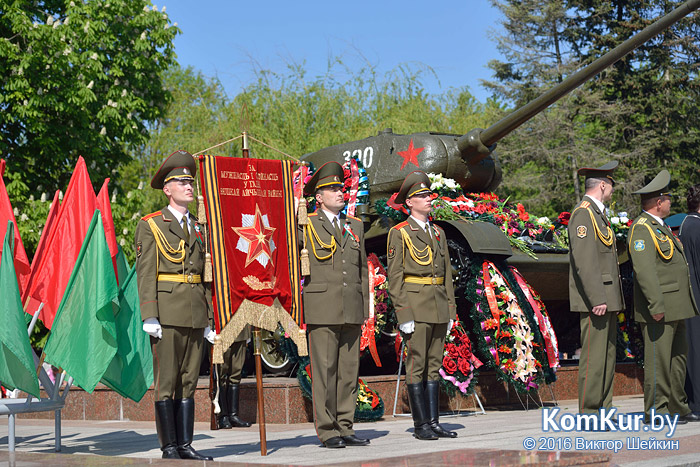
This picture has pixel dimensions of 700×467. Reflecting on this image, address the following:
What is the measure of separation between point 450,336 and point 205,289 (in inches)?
138

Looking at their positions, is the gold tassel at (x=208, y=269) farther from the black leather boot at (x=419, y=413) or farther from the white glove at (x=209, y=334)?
the black leather boot at (x=419, y=413)

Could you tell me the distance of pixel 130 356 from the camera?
6898mm

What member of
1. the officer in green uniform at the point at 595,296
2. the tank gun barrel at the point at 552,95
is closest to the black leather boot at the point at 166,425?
the officer in green uniform at the point at 595,296

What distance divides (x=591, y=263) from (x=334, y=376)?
218cm

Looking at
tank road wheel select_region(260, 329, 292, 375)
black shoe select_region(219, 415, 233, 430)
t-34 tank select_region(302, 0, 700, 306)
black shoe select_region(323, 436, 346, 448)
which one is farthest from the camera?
tank road wheel select_region(260, 329, 292, 375)

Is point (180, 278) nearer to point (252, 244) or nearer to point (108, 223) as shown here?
point (252, 244)

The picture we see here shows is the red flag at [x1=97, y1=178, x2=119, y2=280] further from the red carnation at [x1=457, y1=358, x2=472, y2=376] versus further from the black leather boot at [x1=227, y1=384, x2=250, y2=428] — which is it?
the red carnation at [x1=457, y1=358, x2=472, y2=376]

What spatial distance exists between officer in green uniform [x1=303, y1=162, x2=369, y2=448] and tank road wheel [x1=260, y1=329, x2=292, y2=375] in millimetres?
3670

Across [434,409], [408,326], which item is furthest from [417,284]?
[434,409]

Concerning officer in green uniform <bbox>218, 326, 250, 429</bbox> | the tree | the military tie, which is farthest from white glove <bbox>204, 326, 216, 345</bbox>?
the tree

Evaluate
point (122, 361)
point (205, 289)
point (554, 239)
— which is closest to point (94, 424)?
point (122, 361)

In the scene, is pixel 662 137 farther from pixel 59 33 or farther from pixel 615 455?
pixel 615 455

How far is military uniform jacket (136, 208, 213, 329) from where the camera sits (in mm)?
6340

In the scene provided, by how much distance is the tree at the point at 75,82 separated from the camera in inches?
733
